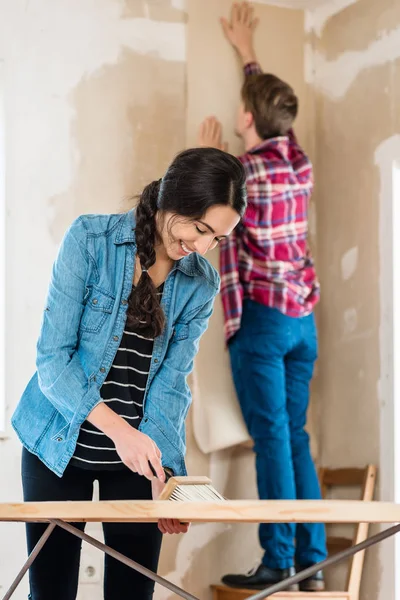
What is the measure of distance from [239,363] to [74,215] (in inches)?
31.5

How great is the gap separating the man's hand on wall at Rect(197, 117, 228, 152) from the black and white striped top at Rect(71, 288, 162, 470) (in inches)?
59.6

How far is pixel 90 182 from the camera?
316 centimetres

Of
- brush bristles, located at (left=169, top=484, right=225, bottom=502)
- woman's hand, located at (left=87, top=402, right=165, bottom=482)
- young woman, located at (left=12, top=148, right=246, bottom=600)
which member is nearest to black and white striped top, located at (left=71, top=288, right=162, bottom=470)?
young woman, located at (left=12, top=148, right=246, bottom=600)

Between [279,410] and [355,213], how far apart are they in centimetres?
83

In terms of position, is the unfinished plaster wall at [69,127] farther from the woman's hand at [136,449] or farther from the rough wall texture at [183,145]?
the woman's hand at [136,449]

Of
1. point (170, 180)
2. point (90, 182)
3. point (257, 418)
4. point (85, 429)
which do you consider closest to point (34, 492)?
point (85, 429)

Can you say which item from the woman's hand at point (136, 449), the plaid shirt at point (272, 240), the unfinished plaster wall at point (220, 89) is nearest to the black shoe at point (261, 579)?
the unfinished plaster wall at point (220, 89)

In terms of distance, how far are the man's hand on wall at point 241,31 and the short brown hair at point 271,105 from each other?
0.24 meters

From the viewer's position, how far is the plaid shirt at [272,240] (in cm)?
311

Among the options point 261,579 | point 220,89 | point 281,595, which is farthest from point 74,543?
point 220,89

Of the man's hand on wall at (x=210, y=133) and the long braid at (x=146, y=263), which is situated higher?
the man's hand on wall at (x=210, y=133)

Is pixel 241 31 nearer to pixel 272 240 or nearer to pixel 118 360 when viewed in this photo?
pixel 272 240

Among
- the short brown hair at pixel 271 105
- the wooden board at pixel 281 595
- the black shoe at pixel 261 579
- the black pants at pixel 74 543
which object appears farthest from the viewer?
the short brown hair at pixel 271 105

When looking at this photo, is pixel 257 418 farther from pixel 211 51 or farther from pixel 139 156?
pixel 211 51
